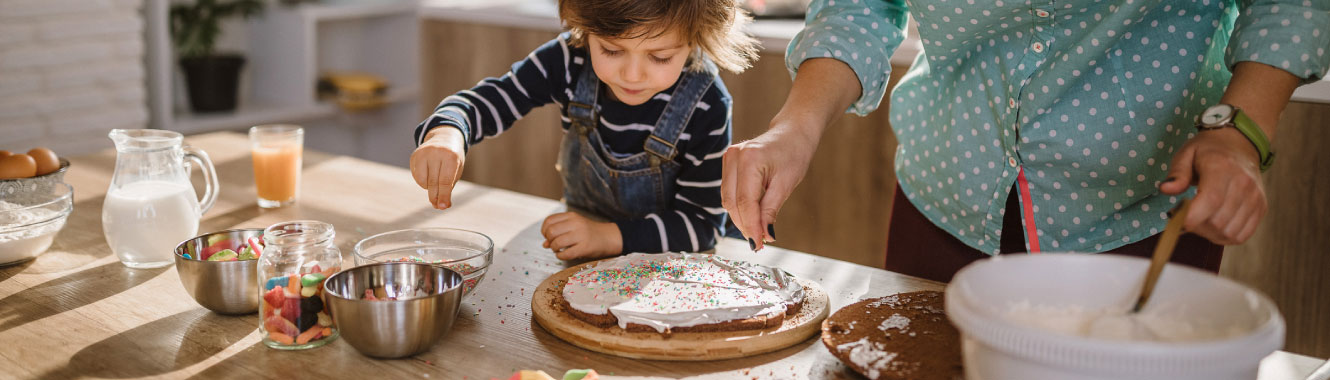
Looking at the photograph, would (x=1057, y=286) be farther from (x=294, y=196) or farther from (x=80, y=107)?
(x=80, y=107)

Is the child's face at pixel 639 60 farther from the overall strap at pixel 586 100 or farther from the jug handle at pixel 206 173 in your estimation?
the jug handle at pixel 206 173

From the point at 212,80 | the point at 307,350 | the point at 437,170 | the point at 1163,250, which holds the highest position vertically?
the point at 1163,250

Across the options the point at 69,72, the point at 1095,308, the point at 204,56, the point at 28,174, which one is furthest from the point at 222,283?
the point at 204,56

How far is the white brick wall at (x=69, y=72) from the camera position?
9.30ft

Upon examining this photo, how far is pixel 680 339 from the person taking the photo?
1.02 meters

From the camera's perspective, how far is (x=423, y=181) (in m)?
1.31

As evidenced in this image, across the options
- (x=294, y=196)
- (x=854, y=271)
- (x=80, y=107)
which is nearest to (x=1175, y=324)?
(x=854, y=271)

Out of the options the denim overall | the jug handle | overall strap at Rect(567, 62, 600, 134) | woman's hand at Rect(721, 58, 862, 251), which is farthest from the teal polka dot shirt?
the jug handle

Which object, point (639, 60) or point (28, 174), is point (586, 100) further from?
point (28, 174)

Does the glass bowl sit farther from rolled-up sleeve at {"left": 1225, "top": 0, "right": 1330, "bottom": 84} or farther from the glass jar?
rolled-up sleeve at {"left": 1225, "top": 0, "right": 1330, "bottom": 84}

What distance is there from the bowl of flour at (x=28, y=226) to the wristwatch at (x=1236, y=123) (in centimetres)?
130

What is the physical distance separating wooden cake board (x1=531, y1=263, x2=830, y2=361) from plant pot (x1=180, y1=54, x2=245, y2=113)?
2.67 meters

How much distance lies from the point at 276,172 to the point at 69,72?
70.7 inches

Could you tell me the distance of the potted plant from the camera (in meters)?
3.35
